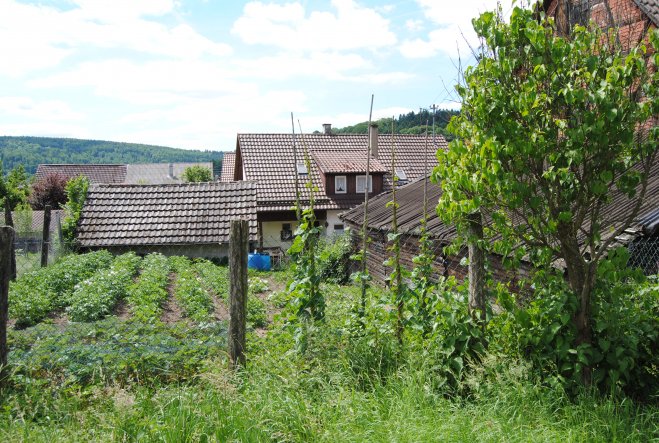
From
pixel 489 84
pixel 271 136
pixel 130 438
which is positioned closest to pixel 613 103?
pixel 489 84

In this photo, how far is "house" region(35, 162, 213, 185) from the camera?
60.3 m

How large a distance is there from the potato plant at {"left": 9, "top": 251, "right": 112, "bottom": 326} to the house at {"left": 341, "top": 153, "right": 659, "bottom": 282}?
6.73 m

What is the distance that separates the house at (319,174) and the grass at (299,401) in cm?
Result: 2038

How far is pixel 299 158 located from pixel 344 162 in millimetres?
4083

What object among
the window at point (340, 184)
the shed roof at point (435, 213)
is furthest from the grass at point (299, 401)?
the window at point (340, 184)

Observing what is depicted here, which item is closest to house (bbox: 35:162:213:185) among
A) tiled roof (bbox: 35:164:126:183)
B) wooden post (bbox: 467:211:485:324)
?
tiled roof (bbox: 35:164:126:183)

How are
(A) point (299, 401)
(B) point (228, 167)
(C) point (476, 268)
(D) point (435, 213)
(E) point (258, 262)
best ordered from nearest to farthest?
(A) point (299, 401), (C) point (476, 268), (D) point (435, 213), (E) point (258, 262), (B) point (228, 167)

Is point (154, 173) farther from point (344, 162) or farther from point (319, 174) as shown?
point (344, 162)

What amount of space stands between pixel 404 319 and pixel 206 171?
2040 inches

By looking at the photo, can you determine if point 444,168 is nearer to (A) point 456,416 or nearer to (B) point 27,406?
(A) point 456,416

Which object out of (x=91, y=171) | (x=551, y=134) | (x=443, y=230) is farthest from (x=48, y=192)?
(x=551, y=134)

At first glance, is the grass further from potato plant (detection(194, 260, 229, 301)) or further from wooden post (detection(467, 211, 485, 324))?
potato plant (detection(194, 260, 229, 301))

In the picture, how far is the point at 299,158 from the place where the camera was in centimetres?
3253

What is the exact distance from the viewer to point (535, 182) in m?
4.57
